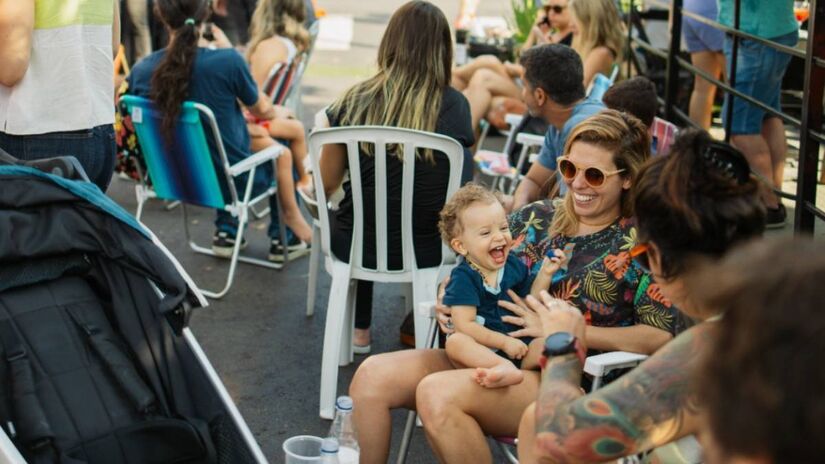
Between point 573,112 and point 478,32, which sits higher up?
point 573,112

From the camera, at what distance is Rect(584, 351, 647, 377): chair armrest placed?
10.0ft

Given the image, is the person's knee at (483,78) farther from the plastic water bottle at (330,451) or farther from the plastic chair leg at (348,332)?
the plastic water bottle at (330,451)

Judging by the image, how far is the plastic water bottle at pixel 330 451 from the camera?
9.83 ft

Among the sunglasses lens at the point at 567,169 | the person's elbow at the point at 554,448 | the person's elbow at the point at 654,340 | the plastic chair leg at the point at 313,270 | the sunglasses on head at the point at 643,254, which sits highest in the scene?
the sunglasses on head at the point at 643,254

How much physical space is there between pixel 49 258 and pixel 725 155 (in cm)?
180

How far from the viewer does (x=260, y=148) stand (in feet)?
20.7

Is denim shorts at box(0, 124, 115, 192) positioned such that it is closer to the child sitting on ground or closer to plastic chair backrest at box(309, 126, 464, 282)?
plastic chair backrest at box(309, 126, 464, 282)

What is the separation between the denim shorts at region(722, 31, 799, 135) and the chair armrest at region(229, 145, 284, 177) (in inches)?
91.6

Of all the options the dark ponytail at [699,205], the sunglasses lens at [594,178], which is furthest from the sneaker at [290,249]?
the dark ponytail at [699,205]

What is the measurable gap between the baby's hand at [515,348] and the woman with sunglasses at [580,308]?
0.03m

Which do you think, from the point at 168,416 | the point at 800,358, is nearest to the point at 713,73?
the point at 168,416

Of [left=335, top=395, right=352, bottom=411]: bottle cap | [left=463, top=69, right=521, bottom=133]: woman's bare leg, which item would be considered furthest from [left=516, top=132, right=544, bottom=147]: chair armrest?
[left=335, top=395, right=352, bottom=411]: bottle cap

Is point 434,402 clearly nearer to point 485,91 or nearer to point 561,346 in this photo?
point 561,346

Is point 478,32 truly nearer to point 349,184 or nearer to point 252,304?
point 252,304
